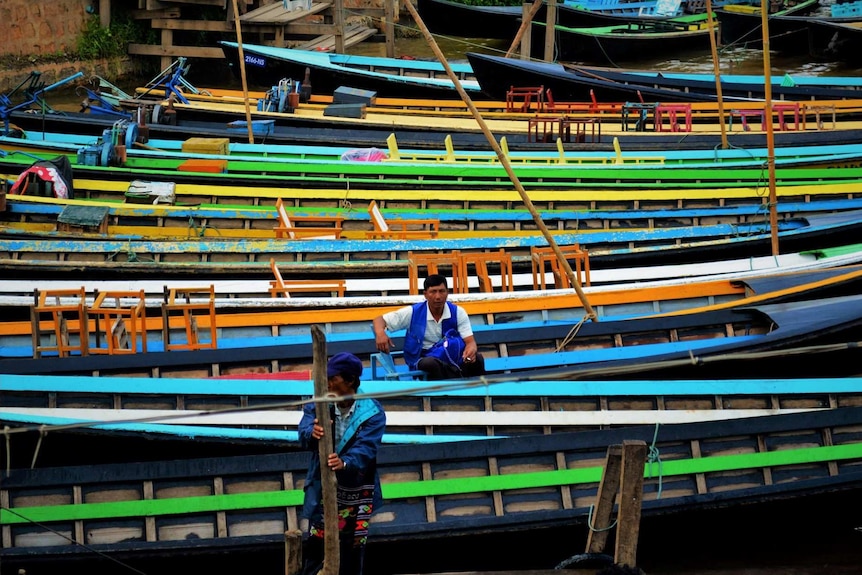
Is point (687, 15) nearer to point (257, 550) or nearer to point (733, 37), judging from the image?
point (733, 37)

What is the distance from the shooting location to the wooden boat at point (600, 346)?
761 cm

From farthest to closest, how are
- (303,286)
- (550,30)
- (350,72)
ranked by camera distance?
(550,30), (350,72), (303,286)

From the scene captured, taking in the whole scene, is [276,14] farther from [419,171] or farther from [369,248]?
[369,248]

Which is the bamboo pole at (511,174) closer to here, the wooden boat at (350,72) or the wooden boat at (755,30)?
the wooden boat at (350,72)

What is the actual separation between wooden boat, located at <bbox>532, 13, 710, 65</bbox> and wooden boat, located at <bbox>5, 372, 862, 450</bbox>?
16095 millimetres

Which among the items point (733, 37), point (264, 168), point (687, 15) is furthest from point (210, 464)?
point (687, 15)

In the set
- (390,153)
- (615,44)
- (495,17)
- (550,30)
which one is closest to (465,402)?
(390,153)

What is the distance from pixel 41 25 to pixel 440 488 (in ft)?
53.2

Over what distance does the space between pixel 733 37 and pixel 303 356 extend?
18639 millimetres

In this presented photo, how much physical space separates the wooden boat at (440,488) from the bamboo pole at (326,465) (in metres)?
1.29

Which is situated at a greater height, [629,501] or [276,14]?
[276,14]

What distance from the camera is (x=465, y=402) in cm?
739

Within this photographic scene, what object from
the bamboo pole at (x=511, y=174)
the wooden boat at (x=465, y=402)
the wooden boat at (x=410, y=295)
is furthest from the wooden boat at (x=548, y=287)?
the wooden boat at (x=465, y=402)

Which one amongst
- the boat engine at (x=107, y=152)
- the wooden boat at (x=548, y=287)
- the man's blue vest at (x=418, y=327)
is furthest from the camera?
the boat engine at (x=107, y=152)
